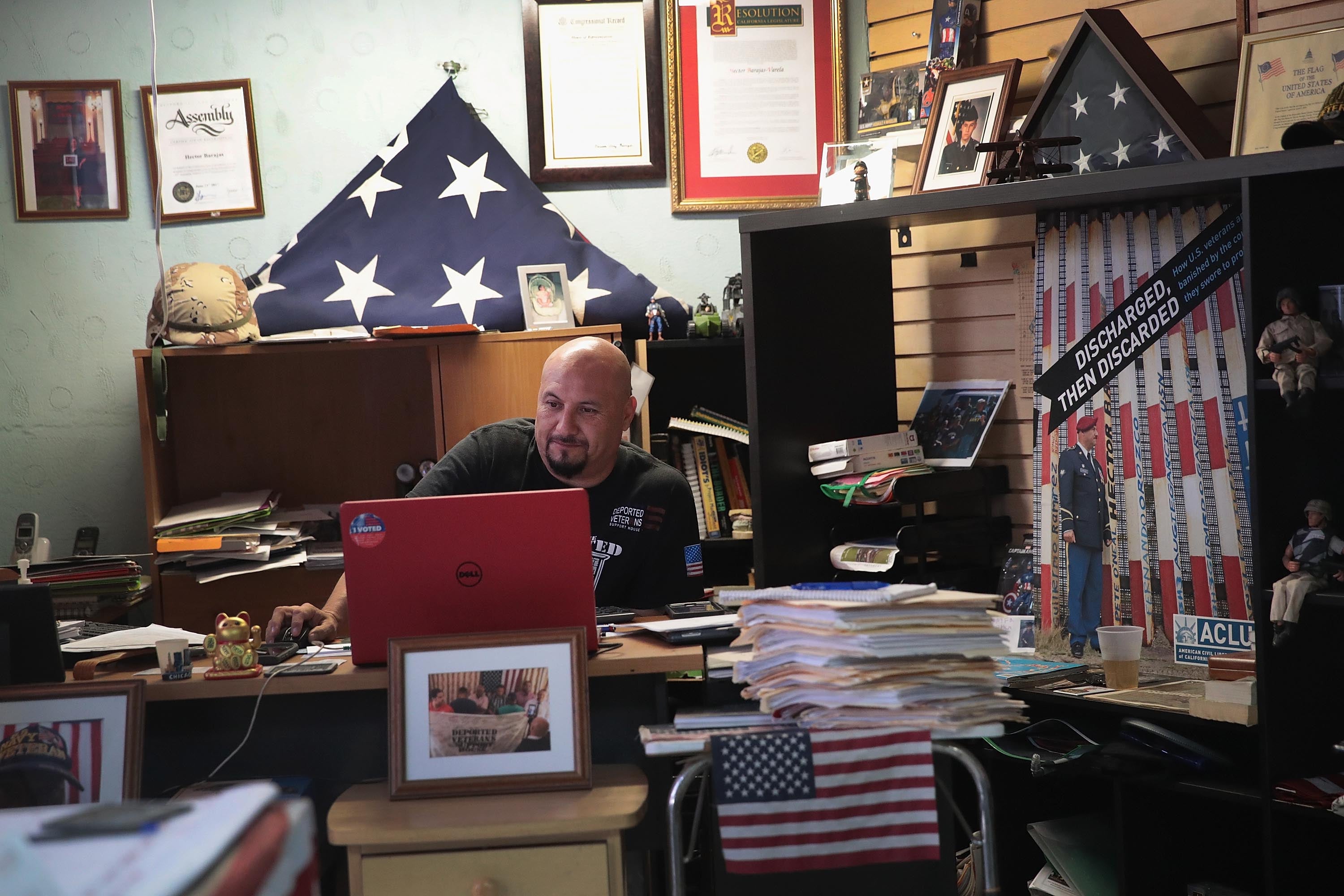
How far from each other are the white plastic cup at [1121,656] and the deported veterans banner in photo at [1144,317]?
1.77 feet

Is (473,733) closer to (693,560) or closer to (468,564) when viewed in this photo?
(468,564)

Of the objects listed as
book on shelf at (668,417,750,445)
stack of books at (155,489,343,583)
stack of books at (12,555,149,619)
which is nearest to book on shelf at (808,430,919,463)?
book on shelf at (668,417,750,445)

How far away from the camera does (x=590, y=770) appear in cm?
179

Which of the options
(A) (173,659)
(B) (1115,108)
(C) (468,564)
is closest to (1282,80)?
(B) (1115,108)

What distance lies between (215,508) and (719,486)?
4.85 ft

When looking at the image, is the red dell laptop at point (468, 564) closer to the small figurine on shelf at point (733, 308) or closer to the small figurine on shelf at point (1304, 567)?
the small figurine on shelf at point (1304, 567)


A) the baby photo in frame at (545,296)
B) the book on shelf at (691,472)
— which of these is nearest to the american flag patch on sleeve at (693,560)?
the book on shelf at (691,472)

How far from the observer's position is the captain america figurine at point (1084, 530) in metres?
2.56

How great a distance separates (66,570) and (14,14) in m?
→ 1.73

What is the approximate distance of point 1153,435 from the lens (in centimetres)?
250

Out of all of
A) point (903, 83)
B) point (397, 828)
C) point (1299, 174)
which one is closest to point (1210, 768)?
point (1299, 174)

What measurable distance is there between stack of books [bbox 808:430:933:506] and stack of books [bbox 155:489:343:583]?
4.57 ft

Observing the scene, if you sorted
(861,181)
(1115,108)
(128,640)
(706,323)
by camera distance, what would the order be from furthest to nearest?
(706,323) < (861,181) < (1115,108) < (128,640)

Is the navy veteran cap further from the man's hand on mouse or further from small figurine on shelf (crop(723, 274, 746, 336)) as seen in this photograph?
small figurine on shelf (crop(723, 274, 746, 336))
